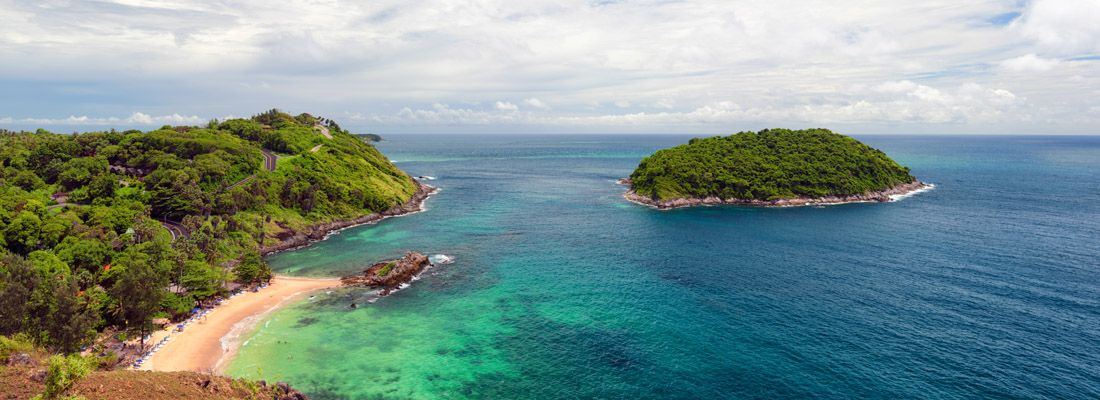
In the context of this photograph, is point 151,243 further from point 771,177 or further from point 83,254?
point 771,177

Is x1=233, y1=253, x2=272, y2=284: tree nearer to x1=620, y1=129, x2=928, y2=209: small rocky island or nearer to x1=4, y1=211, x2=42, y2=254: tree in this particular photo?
x1=4, y1=211, x2=42, y2=254: tree

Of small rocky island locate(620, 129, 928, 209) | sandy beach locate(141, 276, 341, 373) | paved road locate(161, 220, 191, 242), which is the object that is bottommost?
sandy beach locate(141, 276, 341, 373)

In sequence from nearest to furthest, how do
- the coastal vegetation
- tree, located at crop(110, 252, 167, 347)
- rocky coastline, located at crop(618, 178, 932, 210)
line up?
the coastal vegetation, tree, located at crop(110, 252, 167, 347), rocky coastline, located at crop(618, 178, 932, 210)

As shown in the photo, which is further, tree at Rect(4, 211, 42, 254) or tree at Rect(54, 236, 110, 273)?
tree at Rect(4, 211, 42, 254)

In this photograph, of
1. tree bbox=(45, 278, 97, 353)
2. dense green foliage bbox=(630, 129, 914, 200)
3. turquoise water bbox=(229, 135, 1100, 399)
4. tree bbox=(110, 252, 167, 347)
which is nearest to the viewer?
tree bbox=(45, 278, 97, 353)

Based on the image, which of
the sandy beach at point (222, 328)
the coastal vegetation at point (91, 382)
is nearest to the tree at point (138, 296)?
the sandy beach at point (222, 328)

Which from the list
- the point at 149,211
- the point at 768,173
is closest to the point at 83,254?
the point at 149,211

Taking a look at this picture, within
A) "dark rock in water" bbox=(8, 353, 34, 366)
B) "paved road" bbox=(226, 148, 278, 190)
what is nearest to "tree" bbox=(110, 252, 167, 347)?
"dark rock in water" bbox=(8, 353, 34, 366)
